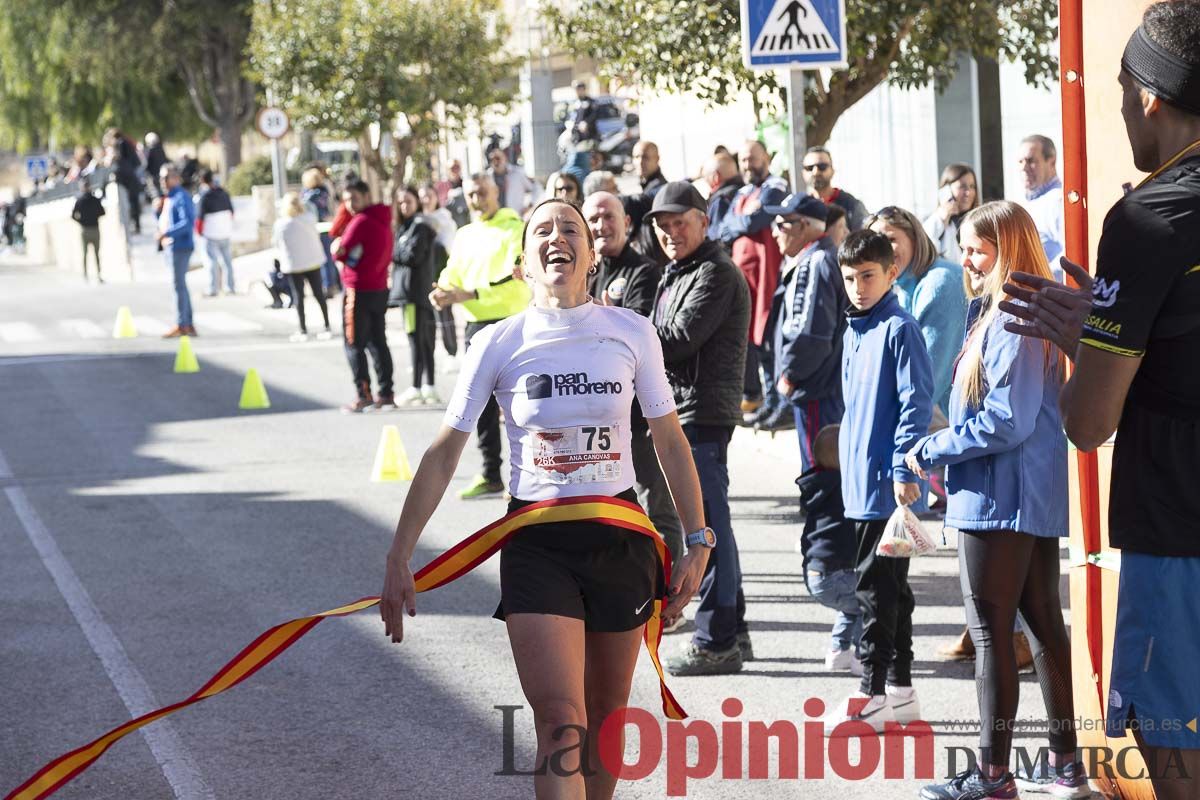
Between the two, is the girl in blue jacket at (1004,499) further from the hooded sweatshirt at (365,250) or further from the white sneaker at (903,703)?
the hooded sweatshirt at (365,250)

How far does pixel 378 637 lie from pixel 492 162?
1428 centimetres

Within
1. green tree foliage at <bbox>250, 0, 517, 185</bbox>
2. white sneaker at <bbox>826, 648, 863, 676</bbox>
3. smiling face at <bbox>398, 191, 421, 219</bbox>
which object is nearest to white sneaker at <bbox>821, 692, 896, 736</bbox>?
white sneaker at <bbox>826, 648, 863, 676</bbox>

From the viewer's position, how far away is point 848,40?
13.2 meters

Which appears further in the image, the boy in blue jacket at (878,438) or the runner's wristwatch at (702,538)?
the boy in blue jacket at (878,438)

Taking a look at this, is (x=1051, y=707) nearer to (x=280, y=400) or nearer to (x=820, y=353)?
(x=820, y=353)

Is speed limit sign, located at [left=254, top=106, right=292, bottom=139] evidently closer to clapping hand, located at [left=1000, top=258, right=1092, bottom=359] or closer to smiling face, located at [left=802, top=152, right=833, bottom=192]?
smiling face, located at [left=802, top=152, right=833, bottom=192]

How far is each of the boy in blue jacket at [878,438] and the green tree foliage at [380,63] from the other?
2363cm

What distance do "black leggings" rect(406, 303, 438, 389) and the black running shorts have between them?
10520 mm

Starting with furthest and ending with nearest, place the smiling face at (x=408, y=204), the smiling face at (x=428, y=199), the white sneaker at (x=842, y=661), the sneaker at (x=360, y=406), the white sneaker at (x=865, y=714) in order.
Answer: the smiling face at (x=428, y=199) < the smiling face at (x=408, y=204) < the sneaker at (x=360, y=406) < the white sneaker at (x=842, y=661) < the white sneaker at (x=865, y=714)

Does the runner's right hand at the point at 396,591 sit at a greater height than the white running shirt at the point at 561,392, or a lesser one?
lesser

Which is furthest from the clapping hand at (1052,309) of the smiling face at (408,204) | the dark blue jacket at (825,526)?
the smiling face at (408,204)

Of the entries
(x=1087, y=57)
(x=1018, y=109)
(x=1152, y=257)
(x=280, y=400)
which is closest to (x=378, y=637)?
(x=1087, y=57)

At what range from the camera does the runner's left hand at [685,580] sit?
4.58m

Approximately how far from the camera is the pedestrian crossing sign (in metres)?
10.0
